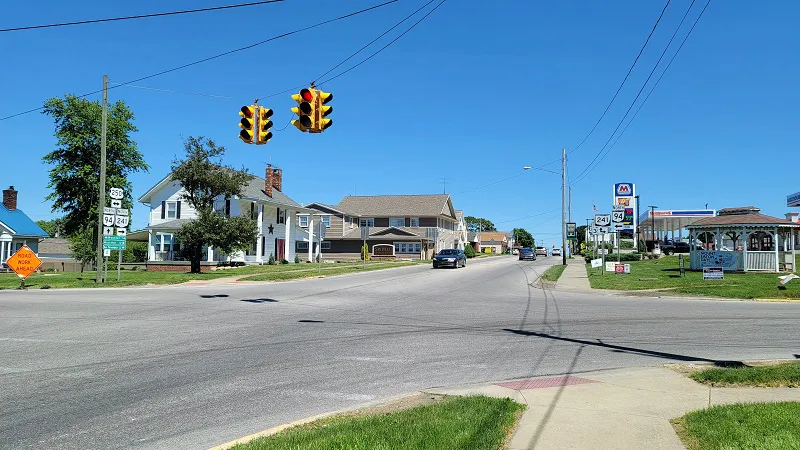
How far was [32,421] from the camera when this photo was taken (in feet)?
19.4

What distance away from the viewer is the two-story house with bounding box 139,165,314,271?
4588 cm

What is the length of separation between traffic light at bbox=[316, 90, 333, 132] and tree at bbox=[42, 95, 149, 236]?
4089 centimetres

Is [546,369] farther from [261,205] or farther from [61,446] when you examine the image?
[261,205]

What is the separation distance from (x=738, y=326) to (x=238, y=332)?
10.4m

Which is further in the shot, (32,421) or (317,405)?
(317,405)

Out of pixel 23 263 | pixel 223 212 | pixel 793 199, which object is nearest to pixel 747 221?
pixel 793 199

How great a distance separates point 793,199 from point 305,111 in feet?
167

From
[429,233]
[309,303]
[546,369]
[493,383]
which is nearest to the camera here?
[493,383]

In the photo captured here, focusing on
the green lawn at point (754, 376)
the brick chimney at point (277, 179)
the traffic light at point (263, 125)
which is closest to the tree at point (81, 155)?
the brick chimney at point (277, 179)

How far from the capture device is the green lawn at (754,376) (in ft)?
23.4

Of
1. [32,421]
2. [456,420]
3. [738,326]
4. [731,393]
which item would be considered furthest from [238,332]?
[738,326]

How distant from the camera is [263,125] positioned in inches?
574

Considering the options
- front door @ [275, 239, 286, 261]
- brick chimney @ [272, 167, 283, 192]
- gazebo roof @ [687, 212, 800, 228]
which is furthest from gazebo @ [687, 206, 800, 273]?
brick chimney @ [272, 167, 283, 192]

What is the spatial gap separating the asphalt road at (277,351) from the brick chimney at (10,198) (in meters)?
40.7
